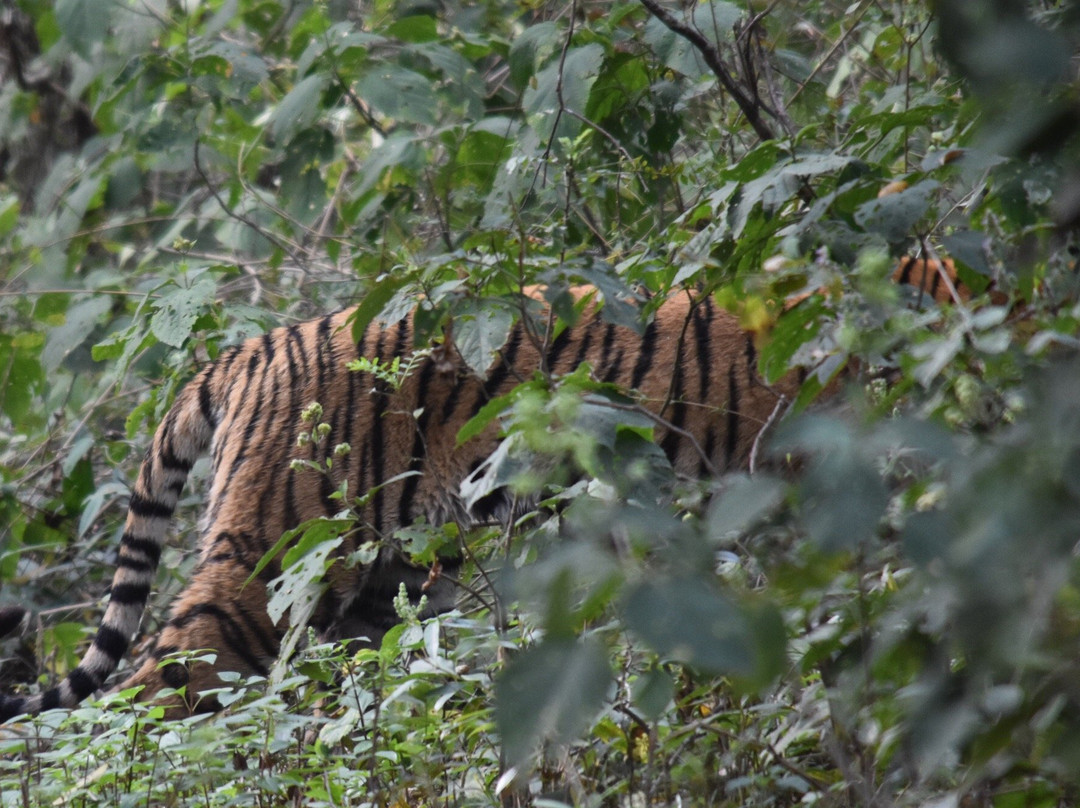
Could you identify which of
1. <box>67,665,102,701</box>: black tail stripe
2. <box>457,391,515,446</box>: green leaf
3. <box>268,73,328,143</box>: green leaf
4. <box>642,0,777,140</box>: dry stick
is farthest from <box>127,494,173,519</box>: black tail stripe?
<box>457,391,515,446</box>: green leaf

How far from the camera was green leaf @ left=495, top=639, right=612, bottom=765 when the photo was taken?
2.79 ft

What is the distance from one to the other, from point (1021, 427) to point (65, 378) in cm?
504

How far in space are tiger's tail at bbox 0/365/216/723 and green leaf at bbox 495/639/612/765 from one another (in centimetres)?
322

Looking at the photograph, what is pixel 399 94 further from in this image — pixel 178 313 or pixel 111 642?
pixel 111 642

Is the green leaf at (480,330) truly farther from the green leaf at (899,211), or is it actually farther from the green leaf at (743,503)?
the green leaf at (743,503)

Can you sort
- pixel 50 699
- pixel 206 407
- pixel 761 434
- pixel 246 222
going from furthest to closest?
1. pixel 246 222
2. pixel 206 407
3. pixel 50 699
4. pixel 761 434

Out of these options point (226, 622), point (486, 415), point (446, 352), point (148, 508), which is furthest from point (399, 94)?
point (486, 415)

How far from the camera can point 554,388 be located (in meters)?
1.88

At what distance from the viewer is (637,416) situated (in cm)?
205

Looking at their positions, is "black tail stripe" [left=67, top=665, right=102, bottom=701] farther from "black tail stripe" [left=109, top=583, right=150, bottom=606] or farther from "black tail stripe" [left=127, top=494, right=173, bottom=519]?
"black tail stripe" [left=127, top=494, right=173, bottom=519]

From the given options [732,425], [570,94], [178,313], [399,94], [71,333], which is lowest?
[732,425]

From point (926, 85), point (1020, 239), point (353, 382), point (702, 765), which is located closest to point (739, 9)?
point (926, 85)

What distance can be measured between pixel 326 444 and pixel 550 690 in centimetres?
290

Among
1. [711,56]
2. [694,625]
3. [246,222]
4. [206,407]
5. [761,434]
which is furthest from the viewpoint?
[246,222]
